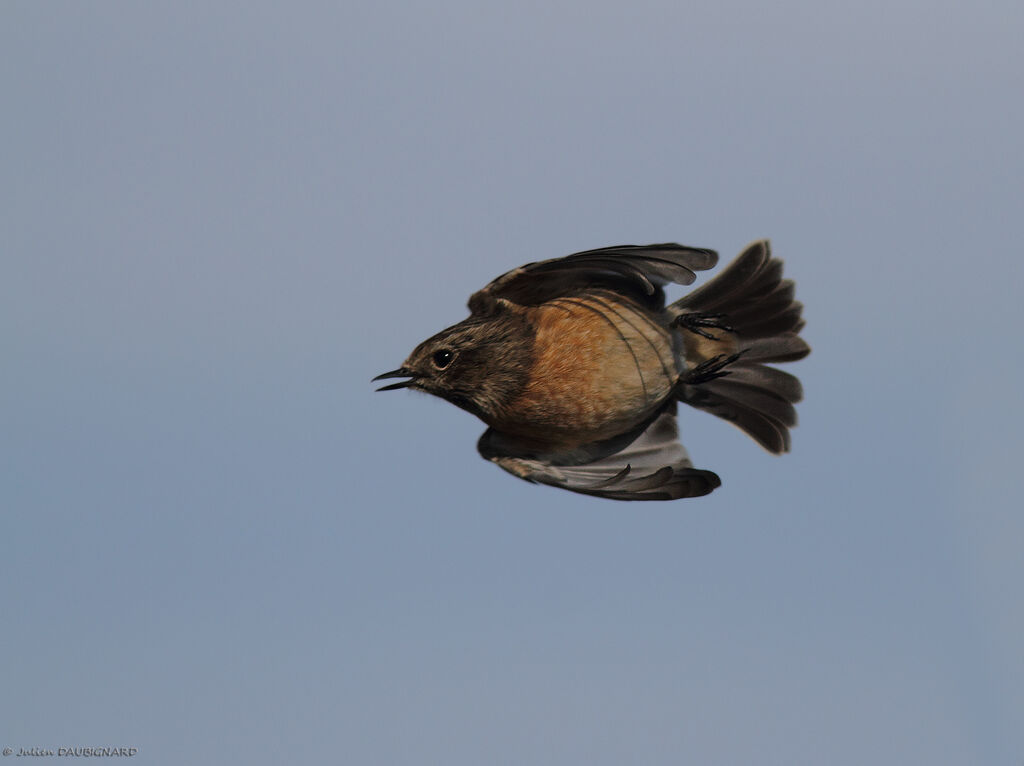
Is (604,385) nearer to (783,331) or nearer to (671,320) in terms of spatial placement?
(671,320)

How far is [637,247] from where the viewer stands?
6809 mm

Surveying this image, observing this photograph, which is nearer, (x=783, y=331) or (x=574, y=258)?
(x=574, y=258)

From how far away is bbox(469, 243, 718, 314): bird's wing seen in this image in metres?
6.84

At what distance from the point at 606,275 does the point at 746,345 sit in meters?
1.32

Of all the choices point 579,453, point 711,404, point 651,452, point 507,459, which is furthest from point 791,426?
point 507,459

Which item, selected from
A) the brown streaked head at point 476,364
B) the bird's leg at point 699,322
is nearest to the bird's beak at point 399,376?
the brown streaked head at point 476,364

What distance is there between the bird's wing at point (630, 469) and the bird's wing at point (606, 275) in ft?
3.23

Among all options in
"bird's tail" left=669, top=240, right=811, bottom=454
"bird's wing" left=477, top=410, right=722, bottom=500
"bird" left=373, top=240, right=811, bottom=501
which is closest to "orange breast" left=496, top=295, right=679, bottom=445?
"bird" left=373, top=240, right=811, bottom=501

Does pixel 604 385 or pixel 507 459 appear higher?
pixel 604 385

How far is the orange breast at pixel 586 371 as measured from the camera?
6.99 meters

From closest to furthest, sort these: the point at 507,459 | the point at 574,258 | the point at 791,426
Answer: the point at 574,258 → the point at 507,459 → the point at 791,426

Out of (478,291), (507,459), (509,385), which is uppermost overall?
(478,291)

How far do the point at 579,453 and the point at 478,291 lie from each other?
4.59 feet

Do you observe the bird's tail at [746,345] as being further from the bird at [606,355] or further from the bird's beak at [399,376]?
the bird's beak at [399,376]
